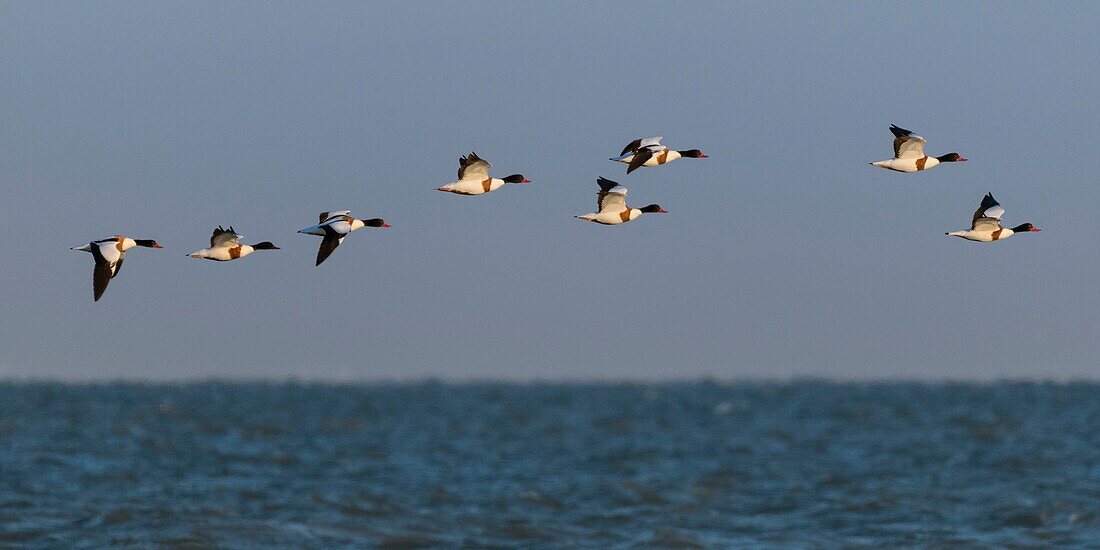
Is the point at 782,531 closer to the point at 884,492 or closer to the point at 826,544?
the point at 826,544

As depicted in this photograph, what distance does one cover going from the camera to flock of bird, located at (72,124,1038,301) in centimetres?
1513

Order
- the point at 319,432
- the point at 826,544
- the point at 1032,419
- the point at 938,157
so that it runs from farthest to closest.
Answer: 1. the point at 1032,419
2. the point at 319,432
3. the point at 826,544
4. the point at 938,157

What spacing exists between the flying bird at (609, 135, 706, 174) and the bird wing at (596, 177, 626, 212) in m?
0.64

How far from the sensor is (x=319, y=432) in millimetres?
101438

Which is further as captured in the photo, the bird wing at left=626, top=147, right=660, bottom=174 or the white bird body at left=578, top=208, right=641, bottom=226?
the white bird body at left=578, top=208, right=641, bottom=226

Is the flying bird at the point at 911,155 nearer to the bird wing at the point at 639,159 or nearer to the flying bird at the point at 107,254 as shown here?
the bird wing at the point at 639,159

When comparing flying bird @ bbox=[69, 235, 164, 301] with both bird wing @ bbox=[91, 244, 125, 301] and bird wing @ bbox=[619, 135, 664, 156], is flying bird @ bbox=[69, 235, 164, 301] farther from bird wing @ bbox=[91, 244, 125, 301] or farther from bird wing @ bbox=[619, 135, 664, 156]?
bird wing @ bbox=[619, 135, 664, 156]

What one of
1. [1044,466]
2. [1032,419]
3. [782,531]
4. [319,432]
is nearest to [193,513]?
[782,531]

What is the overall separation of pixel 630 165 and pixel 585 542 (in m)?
30.4

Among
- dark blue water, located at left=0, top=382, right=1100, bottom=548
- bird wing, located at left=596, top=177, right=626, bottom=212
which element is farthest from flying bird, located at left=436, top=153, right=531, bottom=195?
dark blue water, located at left=0, top=382, right=1100, bottom=548

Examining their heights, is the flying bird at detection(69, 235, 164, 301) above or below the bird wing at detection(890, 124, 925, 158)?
below

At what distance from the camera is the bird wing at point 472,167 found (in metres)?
18.2

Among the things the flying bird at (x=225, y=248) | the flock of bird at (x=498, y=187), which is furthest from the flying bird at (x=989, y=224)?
the flying bird at (x=225, y=248)

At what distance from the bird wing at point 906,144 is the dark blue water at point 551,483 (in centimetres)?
2789
